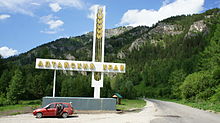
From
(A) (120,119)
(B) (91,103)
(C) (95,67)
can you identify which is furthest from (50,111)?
(C) (95,67)

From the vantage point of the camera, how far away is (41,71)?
58.1 m

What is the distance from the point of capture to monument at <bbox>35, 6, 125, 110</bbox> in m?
24.5

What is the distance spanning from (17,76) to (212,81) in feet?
141

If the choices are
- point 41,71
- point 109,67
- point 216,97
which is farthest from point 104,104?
point 41,71

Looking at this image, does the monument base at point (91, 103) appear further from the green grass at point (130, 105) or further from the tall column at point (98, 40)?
the green grass at point (130, 105)

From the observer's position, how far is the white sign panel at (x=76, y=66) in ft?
85.4

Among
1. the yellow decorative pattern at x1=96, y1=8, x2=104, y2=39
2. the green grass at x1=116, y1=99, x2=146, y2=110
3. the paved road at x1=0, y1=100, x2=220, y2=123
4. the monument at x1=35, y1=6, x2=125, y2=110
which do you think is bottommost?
the green grass at x1=116, y1=99, x2=146, y2=110

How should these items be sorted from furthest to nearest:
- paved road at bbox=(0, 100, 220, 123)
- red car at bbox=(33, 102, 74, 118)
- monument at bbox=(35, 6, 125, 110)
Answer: monument at bbox=(35, 6, 125, 110), red car at bbox=(33, 102, 74, 118), paved road at bbox=(0, 100, 220, 123)

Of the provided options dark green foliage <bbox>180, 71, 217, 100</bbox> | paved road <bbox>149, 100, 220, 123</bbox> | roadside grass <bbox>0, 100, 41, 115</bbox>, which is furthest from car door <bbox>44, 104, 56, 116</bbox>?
dark green foliage <bbox>180, 71, 217, 100</bbox>

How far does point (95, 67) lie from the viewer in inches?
1069

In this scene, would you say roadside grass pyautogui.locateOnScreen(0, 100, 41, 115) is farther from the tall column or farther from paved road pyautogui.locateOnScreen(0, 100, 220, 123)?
the tall column

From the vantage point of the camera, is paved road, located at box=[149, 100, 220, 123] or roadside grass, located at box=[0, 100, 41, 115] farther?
roadside grass, located at box=[0, 100, 41, 115]

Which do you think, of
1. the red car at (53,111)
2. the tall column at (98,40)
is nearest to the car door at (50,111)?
the red car at (53,111)

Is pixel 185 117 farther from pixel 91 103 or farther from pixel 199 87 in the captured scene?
pixel 199 87
